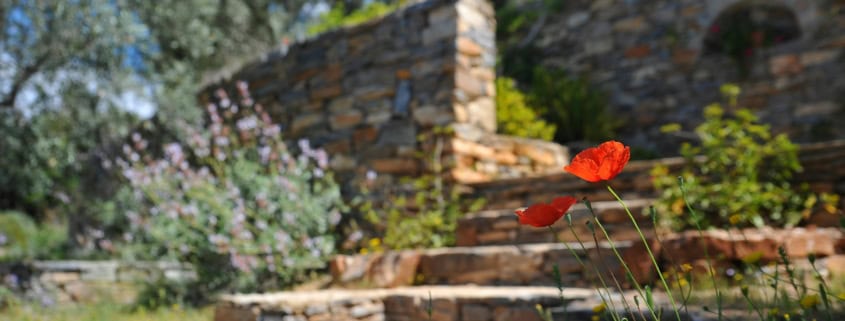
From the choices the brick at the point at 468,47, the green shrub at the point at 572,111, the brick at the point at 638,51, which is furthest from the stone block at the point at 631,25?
the brick at the point at 468,47

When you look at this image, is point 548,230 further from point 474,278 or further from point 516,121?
point 516,121

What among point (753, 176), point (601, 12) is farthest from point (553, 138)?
point (753, 176)

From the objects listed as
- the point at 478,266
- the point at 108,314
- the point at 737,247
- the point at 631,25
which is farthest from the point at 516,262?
the point at 631,25

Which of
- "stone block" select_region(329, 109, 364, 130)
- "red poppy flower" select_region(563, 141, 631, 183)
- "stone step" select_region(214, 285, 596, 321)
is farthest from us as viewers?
"stone block" select_region(329, 109, 364, 130)

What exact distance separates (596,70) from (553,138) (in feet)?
4.64

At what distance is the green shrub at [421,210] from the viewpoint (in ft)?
13.5

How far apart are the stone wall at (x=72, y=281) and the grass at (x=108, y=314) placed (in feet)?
2.22

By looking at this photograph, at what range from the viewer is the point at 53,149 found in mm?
6797

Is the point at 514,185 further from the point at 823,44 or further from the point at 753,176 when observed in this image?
the point at 823,44

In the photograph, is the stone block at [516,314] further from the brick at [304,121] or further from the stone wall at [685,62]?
the stone wall at [685,62]

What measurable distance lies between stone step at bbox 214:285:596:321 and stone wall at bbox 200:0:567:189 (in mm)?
1410

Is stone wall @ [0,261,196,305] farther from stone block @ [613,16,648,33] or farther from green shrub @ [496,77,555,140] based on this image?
stone block @ [613,16,648,33]

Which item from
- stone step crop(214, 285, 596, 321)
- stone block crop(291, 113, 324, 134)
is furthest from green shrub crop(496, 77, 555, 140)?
stone step crop(214, 285, 596, 321)

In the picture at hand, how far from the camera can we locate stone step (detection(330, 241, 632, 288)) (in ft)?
10.4
